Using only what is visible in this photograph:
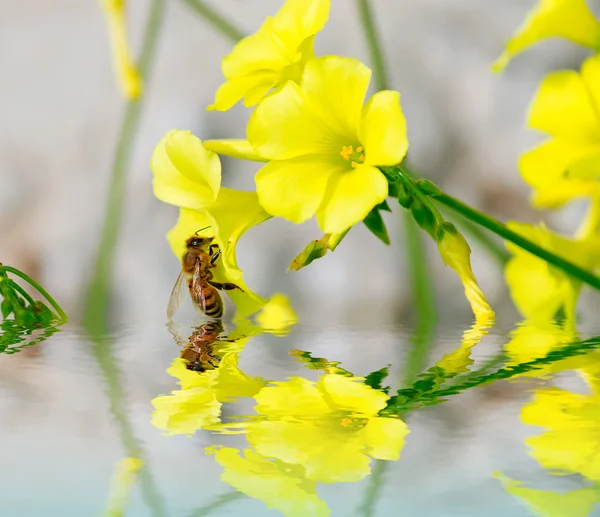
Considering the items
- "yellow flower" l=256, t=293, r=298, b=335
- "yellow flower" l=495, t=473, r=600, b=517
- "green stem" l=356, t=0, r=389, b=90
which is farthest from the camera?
"green stem" l=356, t=0, r=389, b=90

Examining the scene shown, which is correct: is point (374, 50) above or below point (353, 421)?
above

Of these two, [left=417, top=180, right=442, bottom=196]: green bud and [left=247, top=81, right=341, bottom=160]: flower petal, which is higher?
[left=247, top=81, right=341, bottom=160]: flower petal

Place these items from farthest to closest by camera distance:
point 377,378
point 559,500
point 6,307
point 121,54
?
point 121,54 → point 6,307 → point 377,378 → point 559,500

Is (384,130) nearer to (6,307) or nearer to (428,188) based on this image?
(428,188)

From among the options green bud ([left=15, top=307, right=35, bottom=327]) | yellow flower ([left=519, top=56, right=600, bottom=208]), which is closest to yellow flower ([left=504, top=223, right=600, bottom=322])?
yellow flower ([left=519, top=56, right=600, bottom=208])

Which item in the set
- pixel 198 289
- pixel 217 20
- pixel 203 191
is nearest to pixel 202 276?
pixel 198 289

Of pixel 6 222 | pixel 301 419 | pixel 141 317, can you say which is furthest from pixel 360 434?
pixel 6 222

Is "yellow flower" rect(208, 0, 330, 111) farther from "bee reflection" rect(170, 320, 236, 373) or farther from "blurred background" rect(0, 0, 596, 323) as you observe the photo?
"blurred background" rect(0, 0, 596, 323)
